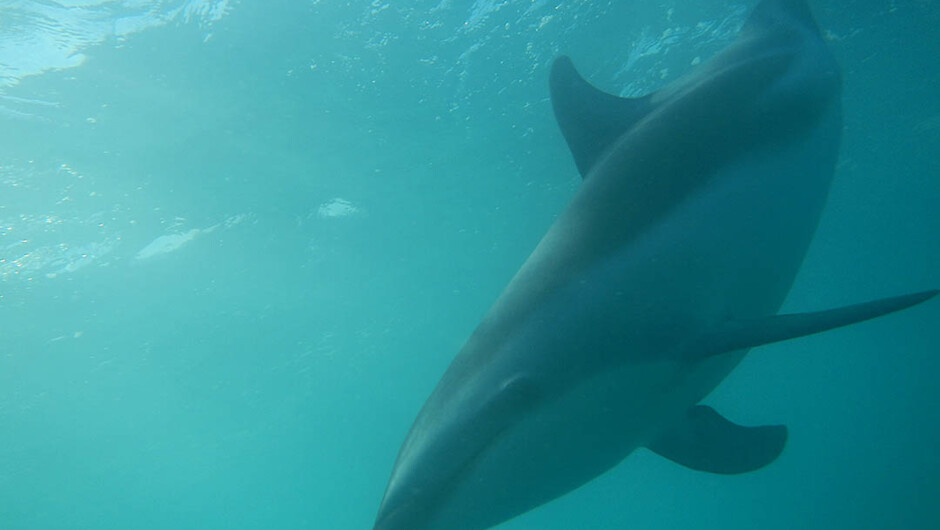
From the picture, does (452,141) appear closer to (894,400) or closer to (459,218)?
(459,218)

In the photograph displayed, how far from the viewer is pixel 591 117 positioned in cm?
364

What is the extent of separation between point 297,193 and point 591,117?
14.9 meters

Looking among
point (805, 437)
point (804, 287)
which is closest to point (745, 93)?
point (804, 287)

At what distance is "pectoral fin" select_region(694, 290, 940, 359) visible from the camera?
2498 mm

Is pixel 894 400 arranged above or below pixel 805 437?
above

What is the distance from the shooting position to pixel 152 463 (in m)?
40.1

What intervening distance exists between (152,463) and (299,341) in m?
21.2

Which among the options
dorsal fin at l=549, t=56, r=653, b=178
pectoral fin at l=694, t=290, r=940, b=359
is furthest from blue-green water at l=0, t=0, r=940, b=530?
pectoral fin at l=694, t=290, r=940, b=359

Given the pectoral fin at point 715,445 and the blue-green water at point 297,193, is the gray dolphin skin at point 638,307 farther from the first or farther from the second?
the blue-green water at point 297,193

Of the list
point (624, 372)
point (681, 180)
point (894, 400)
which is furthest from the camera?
point (894, 400)

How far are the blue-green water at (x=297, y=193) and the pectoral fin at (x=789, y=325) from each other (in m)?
11.3

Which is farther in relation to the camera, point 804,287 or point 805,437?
point 805,437

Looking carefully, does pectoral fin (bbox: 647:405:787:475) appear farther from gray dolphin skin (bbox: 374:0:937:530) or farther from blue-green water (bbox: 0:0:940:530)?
blue-green water (bbox: 0:0:940:530)

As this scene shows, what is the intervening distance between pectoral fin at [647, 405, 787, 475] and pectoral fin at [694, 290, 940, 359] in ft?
3.18
